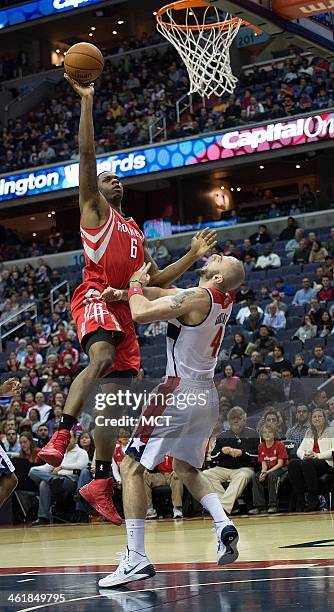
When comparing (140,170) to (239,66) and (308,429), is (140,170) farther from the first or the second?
(308,429)

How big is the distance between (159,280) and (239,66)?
23.6 metres

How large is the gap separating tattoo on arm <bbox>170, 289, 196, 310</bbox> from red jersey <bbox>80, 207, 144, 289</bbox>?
78 cm

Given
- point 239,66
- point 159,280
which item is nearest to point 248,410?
point 159,280

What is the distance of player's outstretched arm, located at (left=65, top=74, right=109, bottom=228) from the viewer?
250 inches

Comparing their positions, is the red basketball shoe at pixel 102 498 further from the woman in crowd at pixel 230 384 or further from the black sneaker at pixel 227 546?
the woman in crowd at pixel 230 384

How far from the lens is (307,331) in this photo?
16422 millimetres

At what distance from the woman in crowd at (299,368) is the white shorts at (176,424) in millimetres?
8388

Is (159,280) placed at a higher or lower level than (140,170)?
lower

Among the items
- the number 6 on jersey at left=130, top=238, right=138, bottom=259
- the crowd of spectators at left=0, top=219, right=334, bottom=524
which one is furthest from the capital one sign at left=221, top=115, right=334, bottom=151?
the number 6 on jersey at left=130, top=238, right=138, bottom=259

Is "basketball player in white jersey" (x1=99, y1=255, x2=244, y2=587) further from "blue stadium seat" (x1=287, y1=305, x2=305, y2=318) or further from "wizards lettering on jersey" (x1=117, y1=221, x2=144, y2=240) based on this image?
"blue stadium seat" (x1=287, y1=305, x2=305, y2=318)

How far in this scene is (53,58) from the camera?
3591 centimetres

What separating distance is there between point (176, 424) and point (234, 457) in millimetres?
6433

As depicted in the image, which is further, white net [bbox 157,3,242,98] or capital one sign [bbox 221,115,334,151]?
capital one sign [bbox 221,115,334,151]

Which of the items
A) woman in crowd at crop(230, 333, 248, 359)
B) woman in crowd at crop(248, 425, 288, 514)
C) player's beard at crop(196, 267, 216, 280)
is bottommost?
woman in crowd at crop(248, 425, 288, 514)
